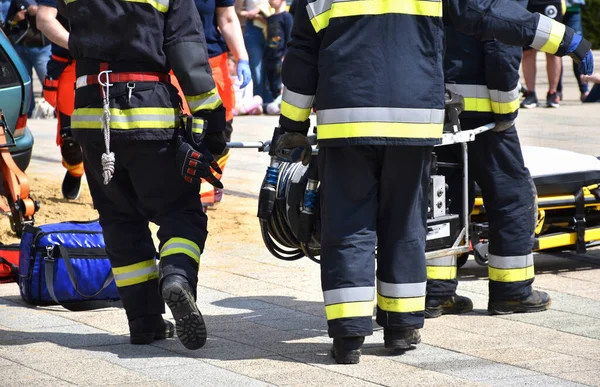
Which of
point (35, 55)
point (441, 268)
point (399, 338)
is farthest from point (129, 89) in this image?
point (35, 55)

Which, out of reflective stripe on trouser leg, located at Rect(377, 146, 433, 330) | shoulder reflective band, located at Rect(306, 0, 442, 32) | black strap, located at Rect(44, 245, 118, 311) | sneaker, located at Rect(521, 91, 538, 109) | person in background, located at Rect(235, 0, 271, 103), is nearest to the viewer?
shoulder reflective band, located at Rect(306, 0, 442, 32)

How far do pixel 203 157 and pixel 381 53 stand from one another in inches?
33.3

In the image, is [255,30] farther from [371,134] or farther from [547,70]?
[371,134]

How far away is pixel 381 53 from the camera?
4.93 m

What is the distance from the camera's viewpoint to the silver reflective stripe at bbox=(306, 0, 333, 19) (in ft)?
16.3

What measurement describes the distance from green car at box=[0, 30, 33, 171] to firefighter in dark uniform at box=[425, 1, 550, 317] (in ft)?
10.9

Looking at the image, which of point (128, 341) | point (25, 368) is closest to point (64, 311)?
point (128, 341)

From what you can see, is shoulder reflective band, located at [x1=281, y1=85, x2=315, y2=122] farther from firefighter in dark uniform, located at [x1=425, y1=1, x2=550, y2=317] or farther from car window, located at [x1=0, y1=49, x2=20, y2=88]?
car window, located at [x1=0, y1=49, x2=20, y2=88]

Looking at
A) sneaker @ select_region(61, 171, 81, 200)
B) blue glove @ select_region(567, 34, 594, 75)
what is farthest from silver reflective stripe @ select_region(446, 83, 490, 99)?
sneaker @ select_region(61, 171, 81, 200)

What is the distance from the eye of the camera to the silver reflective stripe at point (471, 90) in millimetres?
5859

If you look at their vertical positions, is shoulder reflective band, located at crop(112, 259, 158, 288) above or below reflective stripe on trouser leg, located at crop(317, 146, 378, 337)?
below

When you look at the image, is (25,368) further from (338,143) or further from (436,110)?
(436,110)

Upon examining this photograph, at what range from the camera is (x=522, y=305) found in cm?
593

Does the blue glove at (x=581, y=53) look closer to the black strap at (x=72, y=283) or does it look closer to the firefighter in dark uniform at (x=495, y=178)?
the firefighter in dark uniform at (x=495, y=178)
